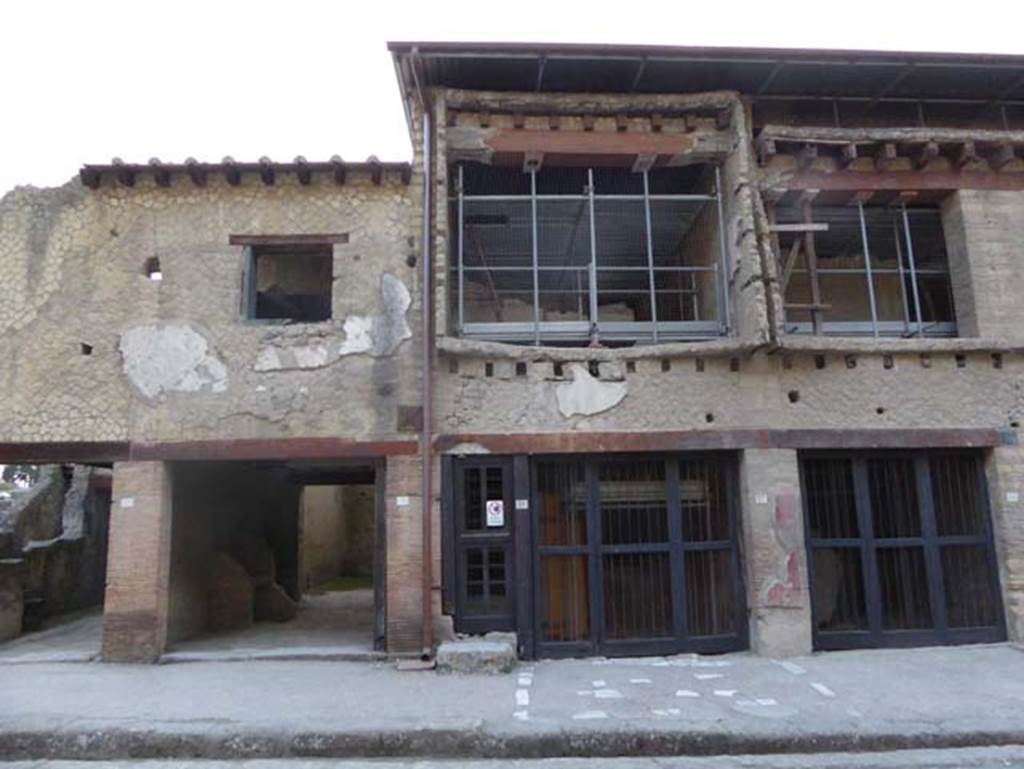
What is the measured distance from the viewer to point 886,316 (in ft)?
37.1

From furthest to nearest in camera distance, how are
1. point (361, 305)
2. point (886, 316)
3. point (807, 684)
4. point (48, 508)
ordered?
point (48, 508) < point (886, 316) < point (361, 305) < point (807, 684)

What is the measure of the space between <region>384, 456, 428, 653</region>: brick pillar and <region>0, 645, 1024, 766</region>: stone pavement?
1.55 feet

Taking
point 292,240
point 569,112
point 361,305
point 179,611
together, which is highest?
point 569,112

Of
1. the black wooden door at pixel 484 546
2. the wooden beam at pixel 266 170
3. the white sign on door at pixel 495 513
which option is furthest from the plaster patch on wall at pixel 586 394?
the wooden beam at pixel 266 170

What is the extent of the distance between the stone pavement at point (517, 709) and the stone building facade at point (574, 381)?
34.1 inches

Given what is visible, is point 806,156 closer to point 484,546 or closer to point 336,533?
point 484,546

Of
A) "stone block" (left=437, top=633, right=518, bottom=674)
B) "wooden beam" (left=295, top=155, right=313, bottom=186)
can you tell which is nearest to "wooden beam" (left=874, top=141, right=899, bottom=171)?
"wooden beam" (left=295, top=155, right=313, bottom=186)

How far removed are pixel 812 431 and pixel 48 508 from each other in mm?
13582

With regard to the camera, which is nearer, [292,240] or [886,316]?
[292,240]

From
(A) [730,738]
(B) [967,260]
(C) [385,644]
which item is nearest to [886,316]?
(B) [967,260]

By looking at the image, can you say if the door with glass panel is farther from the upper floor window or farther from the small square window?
the small square window

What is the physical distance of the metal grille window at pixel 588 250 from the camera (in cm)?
970

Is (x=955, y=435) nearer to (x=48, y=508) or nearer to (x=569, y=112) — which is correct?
(x=569, y=112)

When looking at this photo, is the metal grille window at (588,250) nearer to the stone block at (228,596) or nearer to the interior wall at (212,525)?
the interior wall at (212,525)
